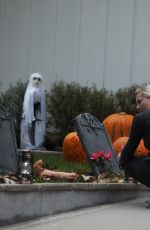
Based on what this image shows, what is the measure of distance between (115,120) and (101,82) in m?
4.18

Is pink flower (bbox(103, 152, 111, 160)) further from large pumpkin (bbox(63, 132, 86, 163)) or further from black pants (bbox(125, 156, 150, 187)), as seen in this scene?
large pumpkin (bbox(63, 132, 86, 163))

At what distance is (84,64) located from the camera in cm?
1852

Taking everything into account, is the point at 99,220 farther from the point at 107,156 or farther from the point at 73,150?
Result: the point at 73,150

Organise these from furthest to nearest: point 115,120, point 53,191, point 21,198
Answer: point 115,120, point 53,191, point 21,198

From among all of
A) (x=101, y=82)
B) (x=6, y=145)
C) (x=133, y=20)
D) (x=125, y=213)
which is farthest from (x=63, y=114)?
(x=125, y=213)

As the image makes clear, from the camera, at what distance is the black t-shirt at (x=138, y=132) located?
24.3ft

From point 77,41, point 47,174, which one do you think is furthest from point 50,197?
point 77,41

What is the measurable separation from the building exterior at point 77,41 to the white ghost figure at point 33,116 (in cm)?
185

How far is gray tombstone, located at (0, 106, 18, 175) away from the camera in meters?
7.83

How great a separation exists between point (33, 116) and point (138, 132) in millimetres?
9356

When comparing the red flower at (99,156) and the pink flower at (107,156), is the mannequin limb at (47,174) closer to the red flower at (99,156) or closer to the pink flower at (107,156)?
the red flower at (99,156)

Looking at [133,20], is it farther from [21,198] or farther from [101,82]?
[21,198]

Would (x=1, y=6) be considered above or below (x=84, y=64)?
above

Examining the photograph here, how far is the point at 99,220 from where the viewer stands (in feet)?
21.5
